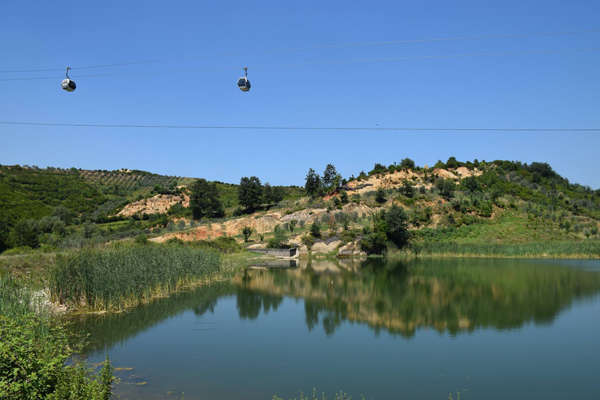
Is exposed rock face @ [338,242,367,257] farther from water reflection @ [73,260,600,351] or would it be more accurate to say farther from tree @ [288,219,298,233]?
water reflection @ [73,260,600,351]

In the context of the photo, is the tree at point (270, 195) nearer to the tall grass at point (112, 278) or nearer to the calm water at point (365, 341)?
the calm water at point (365, 341)

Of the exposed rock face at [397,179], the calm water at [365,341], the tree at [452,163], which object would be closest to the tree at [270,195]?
the exposed rock face at [397,179]

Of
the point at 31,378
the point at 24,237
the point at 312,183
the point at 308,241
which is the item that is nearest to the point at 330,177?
the point at 312,183

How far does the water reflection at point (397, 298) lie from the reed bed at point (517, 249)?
8824 millimetres

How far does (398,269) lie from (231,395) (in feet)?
94.1

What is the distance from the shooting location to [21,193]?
7338 cm

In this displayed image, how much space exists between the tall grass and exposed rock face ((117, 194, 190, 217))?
197 ft

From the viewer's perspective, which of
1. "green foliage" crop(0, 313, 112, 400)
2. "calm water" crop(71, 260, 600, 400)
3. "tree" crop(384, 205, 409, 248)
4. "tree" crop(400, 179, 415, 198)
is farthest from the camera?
"tree" crop(400, 179, 415, 198)

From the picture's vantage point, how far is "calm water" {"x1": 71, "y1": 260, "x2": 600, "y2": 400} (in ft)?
35.8

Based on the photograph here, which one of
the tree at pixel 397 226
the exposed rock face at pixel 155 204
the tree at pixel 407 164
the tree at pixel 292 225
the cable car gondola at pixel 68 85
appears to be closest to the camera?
the cable car gondola at pixel 68 85

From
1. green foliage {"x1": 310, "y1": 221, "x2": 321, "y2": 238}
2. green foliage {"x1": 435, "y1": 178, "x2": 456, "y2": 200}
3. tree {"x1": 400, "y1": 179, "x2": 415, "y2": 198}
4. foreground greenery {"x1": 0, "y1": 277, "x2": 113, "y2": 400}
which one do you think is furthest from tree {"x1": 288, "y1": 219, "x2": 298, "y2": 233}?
foreground greenery {"x1": 0, "y1": 277, "x2": 113, "y2": 400}

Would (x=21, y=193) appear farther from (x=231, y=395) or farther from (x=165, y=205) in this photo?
(x=231, y=395)

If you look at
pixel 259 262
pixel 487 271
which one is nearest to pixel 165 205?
pixel 259 262

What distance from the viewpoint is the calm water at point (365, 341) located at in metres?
10.9
